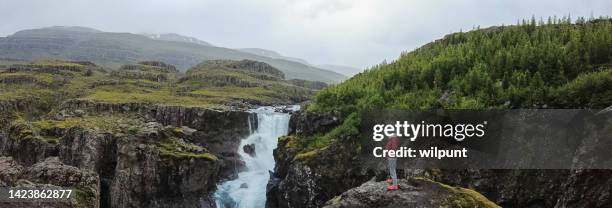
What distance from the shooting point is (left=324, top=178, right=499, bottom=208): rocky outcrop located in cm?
1803

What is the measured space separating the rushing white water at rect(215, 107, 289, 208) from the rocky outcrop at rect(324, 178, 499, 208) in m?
52.5

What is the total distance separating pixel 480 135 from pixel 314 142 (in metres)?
26.0

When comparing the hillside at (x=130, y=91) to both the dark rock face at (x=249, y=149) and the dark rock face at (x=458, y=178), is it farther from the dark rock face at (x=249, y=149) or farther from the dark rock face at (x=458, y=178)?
the dark rock face at (x=458, y=178)

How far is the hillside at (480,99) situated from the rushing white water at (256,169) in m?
6.27

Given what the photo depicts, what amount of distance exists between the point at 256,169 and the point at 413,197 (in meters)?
74.0

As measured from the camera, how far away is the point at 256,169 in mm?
90688

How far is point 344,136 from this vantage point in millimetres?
56344

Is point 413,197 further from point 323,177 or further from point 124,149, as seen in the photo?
point 124,149

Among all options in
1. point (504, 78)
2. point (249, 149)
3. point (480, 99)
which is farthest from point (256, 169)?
point (504, 78)

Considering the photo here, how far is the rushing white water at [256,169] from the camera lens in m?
72.1

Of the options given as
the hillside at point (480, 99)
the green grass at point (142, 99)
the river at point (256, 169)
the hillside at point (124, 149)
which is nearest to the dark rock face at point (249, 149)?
the river at point (256, 169)

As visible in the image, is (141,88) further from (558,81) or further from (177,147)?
(558,81)

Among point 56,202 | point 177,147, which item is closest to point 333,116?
point 177,147

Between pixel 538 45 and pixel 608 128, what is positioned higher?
pixel 538 45
